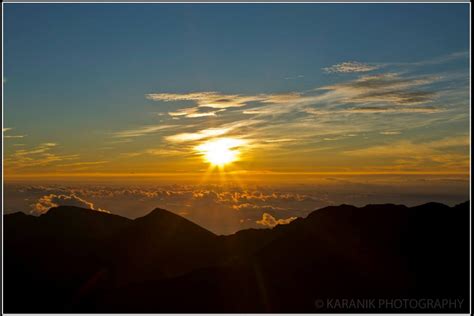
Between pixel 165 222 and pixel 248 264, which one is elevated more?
pixel 165 222

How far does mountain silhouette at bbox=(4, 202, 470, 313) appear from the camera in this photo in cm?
5441

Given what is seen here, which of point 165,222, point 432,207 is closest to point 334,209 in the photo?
point 432,207

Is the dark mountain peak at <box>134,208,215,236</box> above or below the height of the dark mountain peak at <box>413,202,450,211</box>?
below

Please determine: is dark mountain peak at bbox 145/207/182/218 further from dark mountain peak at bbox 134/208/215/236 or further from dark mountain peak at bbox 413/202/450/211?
dark mountain peak at bbox 413/202/450/211

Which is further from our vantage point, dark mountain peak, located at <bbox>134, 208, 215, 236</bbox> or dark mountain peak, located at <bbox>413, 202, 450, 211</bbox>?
dark mountain peak, located at <bbox>134, 208, 215, 236</bbox>

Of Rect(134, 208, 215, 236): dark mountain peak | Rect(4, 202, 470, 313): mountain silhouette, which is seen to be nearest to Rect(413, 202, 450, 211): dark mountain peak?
Rect(4, 202, 470, 313): mountain silhouette

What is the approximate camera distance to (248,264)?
62469 millimetres

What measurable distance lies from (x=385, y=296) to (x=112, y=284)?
135 feet

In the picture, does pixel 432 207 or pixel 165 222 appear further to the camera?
pixel 165 222

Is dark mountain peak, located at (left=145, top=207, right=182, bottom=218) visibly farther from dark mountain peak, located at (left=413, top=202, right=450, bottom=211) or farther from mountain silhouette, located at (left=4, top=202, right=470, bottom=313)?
dark mountain peak, located at (left=413, top=202, right=450, bottom=211)

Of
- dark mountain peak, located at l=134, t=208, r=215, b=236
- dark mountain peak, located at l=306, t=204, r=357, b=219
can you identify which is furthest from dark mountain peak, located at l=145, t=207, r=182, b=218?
dark mountain peak, located at l=306, t=204, r=357, b=219

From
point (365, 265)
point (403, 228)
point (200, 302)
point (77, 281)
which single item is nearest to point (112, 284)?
point (77, 281)

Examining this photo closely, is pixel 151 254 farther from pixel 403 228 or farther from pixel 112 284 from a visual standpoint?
pixel 403 228

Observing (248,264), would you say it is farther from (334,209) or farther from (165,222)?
(165,222)
